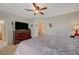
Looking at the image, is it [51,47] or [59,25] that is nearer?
[51,47]

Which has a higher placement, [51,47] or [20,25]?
[20,25]

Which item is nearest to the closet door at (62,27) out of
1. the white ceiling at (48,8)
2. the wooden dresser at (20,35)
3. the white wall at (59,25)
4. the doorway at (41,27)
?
the white wall at (59,25)

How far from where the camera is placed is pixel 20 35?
2.17m

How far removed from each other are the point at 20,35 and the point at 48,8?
63cm

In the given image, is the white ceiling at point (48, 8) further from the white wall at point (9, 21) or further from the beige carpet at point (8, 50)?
the beige carpet at point (8, 50)

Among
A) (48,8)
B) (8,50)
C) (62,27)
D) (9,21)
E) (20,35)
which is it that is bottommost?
(8,50)

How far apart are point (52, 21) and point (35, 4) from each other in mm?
398

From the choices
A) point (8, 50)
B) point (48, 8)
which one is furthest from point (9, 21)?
point (48, 8)

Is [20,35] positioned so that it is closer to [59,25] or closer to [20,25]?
[20,25]

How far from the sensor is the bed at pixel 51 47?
2.09 metres

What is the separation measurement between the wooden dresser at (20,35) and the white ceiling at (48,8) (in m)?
0.26

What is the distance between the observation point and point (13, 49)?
212 centimetres
